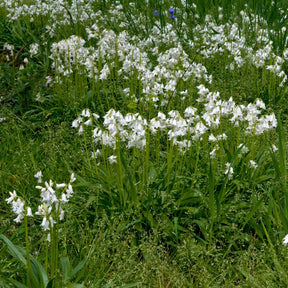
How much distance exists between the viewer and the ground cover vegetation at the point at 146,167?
2732 millimetres

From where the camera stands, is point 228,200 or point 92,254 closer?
point 92,254

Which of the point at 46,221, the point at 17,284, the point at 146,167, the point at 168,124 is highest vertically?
the point at 168,124

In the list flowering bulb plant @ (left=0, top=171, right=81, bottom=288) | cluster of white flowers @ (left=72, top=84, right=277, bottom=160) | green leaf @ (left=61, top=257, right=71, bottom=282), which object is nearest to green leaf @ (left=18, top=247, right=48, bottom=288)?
flowering bulb plant @ (left=0, top=171, right=81, bottom=288)

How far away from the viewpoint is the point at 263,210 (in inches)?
130

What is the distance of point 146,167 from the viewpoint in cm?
346

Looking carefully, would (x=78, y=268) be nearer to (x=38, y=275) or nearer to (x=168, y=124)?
(x=38, y=275)

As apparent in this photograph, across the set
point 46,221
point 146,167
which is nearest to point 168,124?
point 146,167

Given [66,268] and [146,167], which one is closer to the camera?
[66,268]

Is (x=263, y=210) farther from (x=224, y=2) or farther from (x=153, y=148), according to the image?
(x=224, y=2)

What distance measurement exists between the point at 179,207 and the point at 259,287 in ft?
3.35

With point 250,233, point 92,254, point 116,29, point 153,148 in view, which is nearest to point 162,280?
point 92,254

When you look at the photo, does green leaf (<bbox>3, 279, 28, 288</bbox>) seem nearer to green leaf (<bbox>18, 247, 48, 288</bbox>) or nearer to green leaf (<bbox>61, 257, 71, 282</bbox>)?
green leaf (<bbox>18, 247, 48, 288</bbox>)

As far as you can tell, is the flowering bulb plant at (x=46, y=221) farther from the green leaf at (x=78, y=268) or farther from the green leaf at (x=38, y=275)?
the green leaf at (x=78, y=268)

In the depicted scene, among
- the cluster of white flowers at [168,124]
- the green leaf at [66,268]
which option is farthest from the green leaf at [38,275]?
the cluster of white flowers at [168,124]
